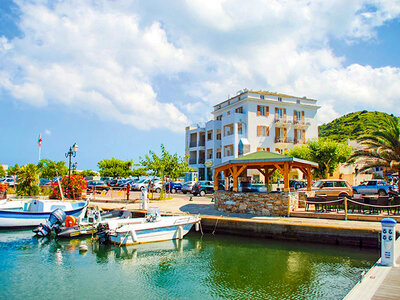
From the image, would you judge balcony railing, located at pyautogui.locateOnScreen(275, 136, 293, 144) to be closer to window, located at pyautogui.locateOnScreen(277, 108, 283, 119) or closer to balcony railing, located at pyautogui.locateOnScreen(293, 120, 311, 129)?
balcony railing, located at pyautogui.locateOnScreen(293, 120, 311, 129)

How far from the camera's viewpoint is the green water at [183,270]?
30.4 feet

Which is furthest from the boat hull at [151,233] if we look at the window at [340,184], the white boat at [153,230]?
the window at [340,184]

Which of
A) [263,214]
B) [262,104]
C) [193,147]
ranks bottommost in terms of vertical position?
[263,214]

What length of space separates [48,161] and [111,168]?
618 inches

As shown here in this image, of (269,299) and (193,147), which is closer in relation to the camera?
(269,299)

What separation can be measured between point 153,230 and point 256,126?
3258 centimetres

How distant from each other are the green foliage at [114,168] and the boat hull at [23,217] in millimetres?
38140

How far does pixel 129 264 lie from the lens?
12211 millimetres

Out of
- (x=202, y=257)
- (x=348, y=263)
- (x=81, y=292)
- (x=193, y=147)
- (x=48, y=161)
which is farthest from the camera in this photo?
(x=193, y=147)

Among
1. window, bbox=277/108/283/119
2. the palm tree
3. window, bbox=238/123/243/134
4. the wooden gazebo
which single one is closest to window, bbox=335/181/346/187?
the palm tree

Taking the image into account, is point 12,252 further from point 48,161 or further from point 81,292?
point 48,161

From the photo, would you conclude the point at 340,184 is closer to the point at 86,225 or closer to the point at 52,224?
the point at 86,225

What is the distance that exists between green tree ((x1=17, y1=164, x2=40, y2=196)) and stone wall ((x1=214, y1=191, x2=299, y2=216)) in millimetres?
17024

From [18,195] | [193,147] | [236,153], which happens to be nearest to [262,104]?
[236,153]
